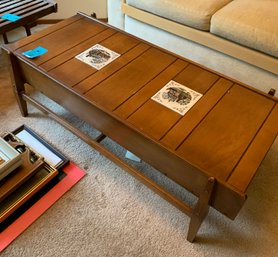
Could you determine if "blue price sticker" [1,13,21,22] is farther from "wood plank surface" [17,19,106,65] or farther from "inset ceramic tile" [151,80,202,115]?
"inset ceramic tile" [151,80,202,115]

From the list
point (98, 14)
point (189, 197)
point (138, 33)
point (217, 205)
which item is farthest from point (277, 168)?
point (98, 14)

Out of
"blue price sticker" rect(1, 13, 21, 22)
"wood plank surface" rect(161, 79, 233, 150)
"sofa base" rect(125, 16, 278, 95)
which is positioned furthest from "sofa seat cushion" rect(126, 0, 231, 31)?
"blue price sticker" rect(1, 13, 21, 22)

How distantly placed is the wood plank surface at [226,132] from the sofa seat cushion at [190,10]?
0.55 meters

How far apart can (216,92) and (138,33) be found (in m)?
0.94

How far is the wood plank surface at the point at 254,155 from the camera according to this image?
2.84ft

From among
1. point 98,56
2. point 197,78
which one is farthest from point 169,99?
point 98,56

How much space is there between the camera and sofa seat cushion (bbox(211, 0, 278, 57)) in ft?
4.53

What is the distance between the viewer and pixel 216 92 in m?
1.15

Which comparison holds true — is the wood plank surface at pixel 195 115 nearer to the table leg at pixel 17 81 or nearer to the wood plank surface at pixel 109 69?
the wood plank surface at pixel 109 69

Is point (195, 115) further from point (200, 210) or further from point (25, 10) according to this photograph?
point (25, 10)

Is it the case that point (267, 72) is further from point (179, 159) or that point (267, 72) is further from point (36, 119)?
point (36, 119)

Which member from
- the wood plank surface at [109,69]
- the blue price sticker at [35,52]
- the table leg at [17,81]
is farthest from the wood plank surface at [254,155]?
the table leg at [17,81]

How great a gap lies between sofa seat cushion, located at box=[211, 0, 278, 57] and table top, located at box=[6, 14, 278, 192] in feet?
1.20

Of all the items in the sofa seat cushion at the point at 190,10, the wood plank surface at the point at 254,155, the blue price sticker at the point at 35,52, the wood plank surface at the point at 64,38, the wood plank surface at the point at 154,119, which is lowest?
the wood plank surface at the point at 254,155
